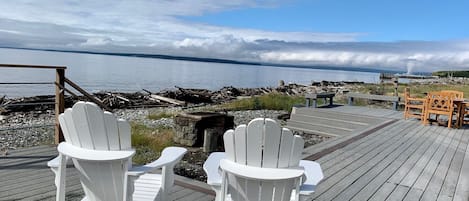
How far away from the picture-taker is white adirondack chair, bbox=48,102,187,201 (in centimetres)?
203

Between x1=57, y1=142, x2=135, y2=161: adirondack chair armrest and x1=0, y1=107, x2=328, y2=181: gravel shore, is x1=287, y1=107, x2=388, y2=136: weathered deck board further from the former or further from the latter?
x1=57, y1=142, x2=135, y2=161: adirondack chair armrest

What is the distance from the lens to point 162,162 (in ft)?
7.32

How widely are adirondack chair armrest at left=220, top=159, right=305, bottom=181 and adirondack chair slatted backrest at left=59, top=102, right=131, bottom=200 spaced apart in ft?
2.07

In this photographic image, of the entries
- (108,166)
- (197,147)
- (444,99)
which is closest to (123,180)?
(108,166)

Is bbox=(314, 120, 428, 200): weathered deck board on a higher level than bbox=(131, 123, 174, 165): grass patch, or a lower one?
higher

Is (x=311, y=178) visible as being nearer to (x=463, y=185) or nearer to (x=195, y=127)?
(x=463, y=185)

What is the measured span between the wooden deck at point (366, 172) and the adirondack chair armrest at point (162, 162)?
2.12 ft

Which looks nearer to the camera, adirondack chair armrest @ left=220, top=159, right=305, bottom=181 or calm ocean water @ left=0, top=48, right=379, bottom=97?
adirondack chair armrest @ left=220, top=159, right=305, bottom=181

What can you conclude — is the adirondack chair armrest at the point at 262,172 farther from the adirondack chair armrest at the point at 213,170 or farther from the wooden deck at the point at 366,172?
the wooden deck at the point at 366,172

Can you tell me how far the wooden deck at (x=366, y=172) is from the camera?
10.2 ft

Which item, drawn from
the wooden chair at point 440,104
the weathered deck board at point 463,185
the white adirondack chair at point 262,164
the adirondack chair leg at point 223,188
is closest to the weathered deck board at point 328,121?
the wooden chair at point 440,104

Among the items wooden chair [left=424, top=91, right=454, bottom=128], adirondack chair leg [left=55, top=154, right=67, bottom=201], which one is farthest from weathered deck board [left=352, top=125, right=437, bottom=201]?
adirondack chair leg [left=55, top=154, right=67, bottom=201]

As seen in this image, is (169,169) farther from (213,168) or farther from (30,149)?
(30,149)

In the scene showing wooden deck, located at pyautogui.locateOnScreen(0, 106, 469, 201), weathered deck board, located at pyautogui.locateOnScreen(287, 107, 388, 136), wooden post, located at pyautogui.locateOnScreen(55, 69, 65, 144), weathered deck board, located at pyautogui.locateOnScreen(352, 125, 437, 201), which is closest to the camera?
wooden deck, located at pyautogui.locateOnScreen(0, 106, 469, 201)
